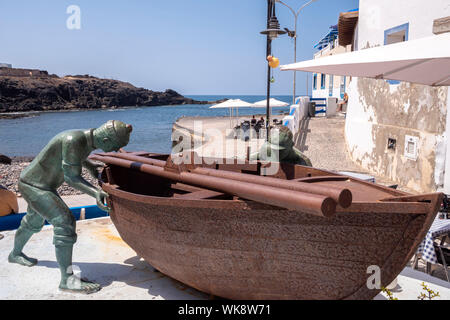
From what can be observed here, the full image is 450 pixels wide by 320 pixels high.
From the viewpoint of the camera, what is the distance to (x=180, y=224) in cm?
284

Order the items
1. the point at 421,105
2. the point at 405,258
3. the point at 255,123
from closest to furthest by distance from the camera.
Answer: the point at 405,258 < the point at 421,105 < the point at 255,123

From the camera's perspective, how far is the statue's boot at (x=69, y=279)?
350cm

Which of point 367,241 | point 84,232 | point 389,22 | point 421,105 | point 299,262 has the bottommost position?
point 84,232

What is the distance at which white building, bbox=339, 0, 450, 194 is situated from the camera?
23.8 ft

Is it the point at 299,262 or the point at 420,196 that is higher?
the point at 420,196

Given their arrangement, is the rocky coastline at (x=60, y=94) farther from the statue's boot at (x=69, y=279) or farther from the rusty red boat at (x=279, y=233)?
the rusty red boat at (x=279, y=233)

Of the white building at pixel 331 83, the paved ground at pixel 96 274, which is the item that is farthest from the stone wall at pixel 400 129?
the white building at pixel 331 83

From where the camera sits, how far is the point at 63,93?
8688cm

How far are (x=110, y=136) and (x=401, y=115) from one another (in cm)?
756

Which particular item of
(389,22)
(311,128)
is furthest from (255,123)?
(389,22)

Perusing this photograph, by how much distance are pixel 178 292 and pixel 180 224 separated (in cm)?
106

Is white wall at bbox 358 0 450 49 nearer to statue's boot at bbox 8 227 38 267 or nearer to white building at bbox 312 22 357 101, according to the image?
statue's boot at bbox 8 227 38 267
